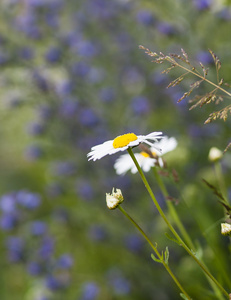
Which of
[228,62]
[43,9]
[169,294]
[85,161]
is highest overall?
[43,9]

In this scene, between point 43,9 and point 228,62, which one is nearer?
point 228,62

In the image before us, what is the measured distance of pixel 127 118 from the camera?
101 inches

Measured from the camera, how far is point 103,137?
2.38 metres

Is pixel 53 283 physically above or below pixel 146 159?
above

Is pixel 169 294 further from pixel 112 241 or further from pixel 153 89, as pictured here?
pixel 153 89

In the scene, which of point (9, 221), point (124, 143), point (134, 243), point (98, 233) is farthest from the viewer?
point (98, 233)

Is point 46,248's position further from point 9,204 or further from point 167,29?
point 167,29

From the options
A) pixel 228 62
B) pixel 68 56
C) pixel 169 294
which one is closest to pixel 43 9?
pixel 68 56

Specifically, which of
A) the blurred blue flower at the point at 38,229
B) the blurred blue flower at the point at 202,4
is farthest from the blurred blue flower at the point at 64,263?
the blurred blue flower at the point at 202,4

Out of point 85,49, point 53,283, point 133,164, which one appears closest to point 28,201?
point 53,283

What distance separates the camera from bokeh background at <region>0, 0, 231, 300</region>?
1.94 m

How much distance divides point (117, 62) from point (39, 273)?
1.45 meters

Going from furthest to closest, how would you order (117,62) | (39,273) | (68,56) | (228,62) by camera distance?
(117,62) → (68,56) → (228,62) → (39,273)

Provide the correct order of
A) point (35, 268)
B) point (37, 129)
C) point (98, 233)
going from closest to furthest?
point (35, 268)
point (98, 233)
point (37, 129)
